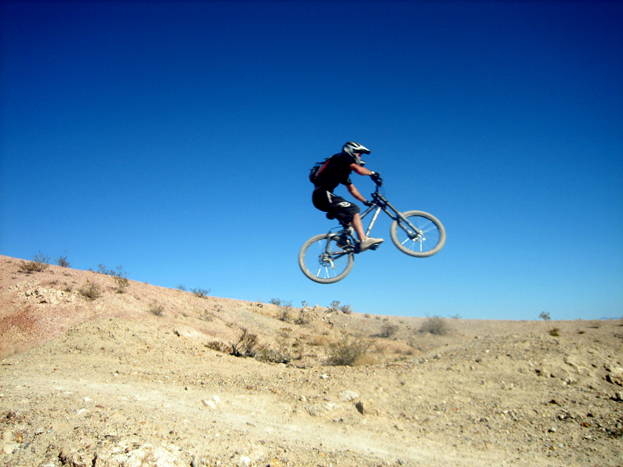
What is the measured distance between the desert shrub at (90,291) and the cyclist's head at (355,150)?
1877 centimetres

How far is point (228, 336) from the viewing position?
2203 centimetres

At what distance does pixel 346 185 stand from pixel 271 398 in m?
7.48

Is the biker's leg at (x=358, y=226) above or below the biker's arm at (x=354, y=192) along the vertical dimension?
below

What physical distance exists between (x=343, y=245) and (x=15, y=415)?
7.83 meters

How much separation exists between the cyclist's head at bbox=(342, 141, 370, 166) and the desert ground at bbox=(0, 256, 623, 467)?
20.2 ft

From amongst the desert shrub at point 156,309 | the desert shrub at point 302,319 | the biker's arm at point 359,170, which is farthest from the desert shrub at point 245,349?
the biker's arm at point 359,170

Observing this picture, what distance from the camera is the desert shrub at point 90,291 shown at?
20094 mm

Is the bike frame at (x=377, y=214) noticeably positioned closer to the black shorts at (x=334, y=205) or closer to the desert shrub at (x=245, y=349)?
the black shorts at (x=334, y=205)

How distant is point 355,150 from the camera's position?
7.18 metres

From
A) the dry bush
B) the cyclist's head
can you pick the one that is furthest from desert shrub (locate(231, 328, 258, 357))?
the cyclist's head

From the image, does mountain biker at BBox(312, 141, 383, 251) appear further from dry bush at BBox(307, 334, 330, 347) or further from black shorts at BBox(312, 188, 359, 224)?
dry bush at BBox(307, 334, 330, 347)

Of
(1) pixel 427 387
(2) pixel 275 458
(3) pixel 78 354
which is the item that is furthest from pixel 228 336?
(2) pixel 275 458

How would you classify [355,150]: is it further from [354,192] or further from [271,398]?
[271,398]

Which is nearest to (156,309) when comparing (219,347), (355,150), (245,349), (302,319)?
(219,347)
